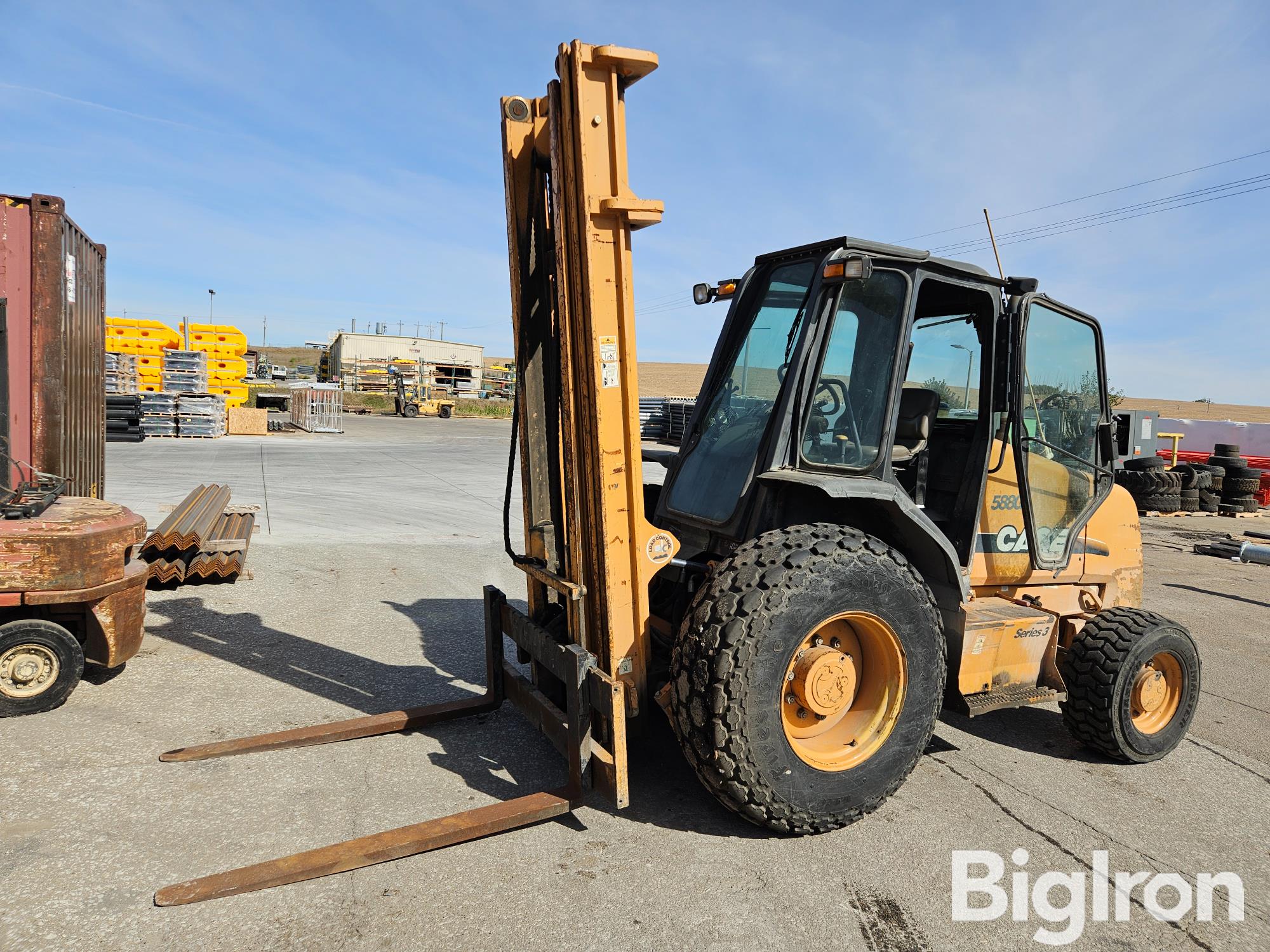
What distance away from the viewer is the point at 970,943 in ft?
9.35

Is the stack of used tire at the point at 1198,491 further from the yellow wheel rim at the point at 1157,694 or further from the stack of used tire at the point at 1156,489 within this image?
the yellow wheel rim at the point at 1157,694

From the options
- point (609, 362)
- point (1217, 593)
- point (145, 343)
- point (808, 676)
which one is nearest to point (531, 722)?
point (808, 676)

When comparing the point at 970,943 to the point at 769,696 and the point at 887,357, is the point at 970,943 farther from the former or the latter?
the point at 887,357

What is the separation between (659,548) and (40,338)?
18.1ft

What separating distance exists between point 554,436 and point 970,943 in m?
2.64

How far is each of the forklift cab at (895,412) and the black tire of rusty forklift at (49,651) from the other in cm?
336

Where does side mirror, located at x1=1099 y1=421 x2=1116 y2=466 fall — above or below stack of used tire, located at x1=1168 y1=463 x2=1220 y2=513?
above

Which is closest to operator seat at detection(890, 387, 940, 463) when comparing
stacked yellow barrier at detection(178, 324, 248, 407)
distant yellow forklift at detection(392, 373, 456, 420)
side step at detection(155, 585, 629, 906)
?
side step at detection(155, 585, 629, 906)

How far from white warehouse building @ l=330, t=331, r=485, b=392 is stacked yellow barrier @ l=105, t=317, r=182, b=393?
2575 centimetres

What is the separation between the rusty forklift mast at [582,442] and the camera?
10.7 feet

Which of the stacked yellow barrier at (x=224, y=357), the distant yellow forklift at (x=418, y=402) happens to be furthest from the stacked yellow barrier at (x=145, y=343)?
the distant yellow forklift at (x=418, y=402)

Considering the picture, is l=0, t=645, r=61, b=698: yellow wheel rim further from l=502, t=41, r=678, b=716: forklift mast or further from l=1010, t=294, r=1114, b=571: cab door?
l=1010, t=294, r=1114, b=571: cab door

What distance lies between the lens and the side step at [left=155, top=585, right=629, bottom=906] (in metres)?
2.95

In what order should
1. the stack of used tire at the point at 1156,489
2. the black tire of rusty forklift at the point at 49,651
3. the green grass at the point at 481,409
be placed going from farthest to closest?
1. the green grass at the point at 481,409
2. the stack of used tire at the point at 1156,489
3. the black tire of rusty forklift at the point at 49,651
